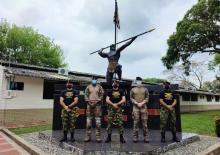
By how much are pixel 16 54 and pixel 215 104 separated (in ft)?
94.0

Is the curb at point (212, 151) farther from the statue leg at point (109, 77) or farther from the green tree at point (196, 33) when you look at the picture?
the green tree at point (196, 33)

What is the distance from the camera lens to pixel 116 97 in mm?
7125

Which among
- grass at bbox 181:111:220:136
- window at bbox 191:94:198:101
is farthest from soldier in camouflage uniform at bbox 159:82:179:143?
window at bbox 191:94:198:101

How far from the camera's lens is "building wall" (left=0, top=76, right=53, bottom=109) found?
14258 millimetres

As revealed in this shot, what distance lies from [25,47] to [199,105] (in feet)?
75.2

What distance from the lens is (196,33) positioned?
66.0ft

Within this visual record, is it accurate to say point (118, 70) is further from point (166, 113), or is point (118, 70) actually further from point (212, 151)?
point (212, 151)

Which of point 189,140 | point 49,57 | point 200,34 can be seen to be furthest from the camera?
point 49,57

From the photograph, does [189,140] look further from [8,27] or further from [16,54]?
[8,27]

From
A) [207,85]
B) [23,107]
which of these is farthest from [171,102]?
[207,85]

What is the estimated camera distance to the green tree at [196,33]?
19562mm

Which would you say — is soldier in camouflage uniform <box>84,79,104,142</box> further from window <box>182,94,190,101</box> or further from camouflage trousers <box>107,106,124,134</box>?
window <box>182,94,190,101</box>

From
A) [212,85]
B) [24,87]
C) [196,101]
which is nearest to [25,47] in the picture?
[24,87]

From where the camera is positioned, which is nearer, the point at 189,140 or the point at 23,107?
the point at 189,140
